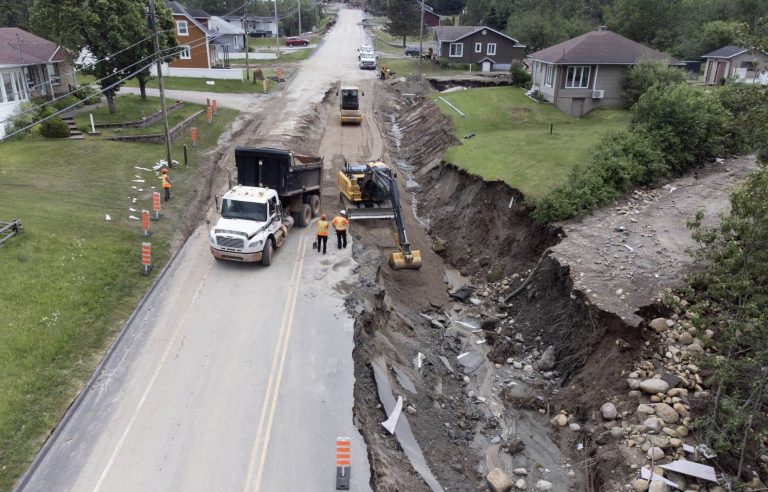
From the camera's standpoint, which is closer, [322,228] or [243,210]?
[243,210]

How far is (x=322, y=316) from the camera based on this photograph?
58.3 ft

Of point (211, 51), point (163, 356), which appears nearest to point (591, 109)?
point (163, 356)

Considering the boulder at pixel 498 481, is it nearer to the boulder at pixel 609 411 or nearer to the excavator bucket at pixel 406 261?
the boulder at pixel 609 411

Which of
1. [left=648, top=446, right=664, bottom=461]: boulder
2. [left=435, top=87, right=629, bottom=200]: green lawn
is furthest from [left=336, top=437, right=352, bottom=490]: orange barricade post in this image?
[left=435, top=87, right=629, bottom=200]: green lawn

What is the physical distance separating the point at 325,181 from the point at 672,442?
2342 centimetres

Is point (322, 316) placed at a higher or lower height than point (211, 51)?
lower

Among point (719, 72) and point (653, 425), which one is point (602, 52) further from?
point (653, 425)

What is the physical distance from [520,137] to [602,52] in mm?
12897

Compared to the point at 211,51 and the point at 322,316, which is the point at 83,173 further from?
the point at 211,51

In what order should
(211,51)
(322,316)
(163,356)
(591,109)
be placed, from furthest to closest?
(211,51), (591,109), (322,316), (163,356)

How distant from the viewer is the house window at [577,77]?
1631 inches

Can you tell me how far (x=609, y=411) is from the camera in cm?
1517

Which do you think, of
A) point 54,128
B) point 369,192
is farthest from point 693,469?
point 54,128

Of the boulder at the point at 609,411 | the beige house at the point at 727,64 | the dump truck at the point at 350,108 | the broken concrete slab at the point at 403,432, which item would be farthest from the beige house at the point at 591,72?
the broken concrete slab at the point at 403,432
